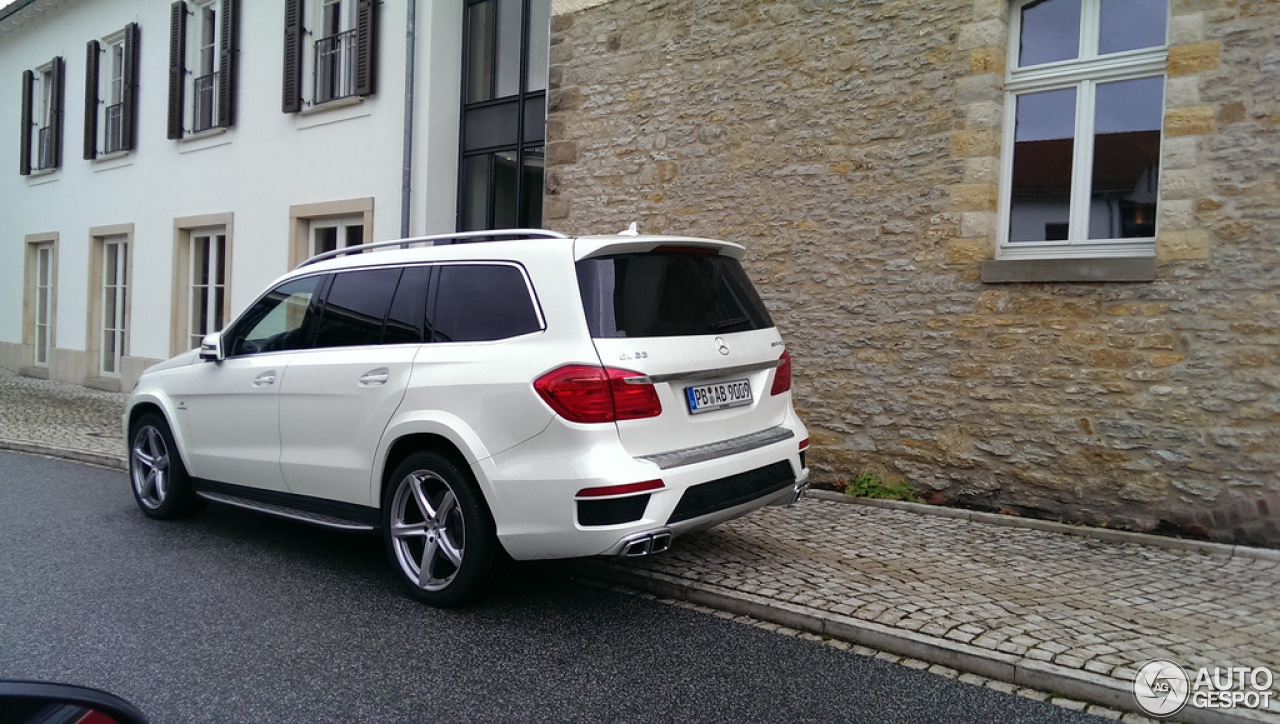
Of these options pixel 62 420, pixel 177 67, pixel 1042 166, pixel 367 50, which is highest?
pixel 177 67

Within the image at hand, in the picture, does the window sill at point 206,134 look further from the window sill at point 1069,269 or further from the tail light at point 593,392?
the tail light at point 593,392

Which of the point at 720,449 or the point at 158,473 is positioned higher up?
the point at 720,449

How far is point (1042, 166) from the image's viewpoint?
704cm

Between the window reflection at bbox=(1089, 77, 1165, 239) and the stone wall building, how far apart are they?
0.6 inches

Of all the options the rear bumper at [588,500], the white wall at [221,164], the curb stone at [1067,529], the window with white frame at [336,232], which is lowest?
the curb stone at [1067,529]

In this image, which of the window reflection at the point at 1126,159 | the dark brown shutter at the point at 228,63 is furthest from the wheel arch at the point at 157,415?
the dark brown shutter at the point at 228,63

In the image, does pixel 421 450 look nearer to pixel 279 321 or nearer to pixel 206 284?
pixel 279 321

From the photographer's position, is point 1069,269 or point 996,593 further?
point 1069,269

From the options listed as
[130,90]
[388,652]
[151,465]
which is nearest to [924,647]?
[388,652]

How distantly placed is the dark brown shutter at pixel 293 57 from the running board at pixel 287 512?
8.28 m

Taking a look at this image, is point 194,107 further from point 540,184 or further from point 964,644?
point 964,644

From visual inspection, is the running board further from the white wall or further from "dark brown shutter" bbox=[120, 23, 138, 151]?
"dark brown shutter" bbox=[120, 23, 138, 151]

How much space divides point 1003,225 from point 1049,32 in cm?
144

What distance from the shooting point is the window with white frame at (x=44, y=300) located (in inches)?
750
